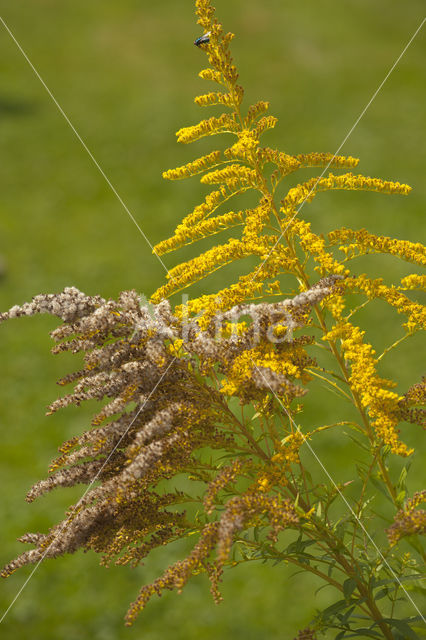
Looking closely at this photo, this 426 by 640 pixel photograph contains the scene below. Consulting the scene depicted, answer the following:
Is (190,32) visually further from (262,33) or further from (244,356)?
(244,356)

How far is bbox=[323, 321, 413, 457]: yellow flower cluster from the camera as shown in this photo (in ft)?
6.47

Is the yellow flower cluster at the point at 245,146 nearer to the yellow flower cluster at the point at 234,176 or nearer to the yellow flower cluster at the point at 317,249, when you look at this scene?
the yellow flower cluster at the point at 234,176

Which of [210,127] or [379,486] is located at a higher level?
[210,127]

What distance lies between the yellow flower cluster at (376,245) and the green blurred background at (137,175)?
3519 millimetres

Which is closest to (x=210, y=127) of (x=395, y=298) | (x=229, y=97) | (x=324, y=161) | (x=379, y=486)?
(x=229, y=97)

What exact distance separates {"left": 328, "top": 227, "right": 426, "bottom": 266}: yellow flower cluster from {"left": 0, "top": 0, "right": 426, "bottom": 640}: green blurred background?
3519mm

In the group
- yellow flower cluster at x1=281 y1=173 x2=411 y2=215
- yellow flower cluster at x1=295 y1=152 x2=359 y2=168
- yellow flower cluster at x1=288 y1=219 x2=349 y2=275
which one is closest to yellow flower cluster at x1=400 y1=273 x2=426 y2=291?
yellow flower cluster at x1=288 y1=219 x2=349 y2=275

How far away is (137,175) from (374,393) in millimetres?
9714

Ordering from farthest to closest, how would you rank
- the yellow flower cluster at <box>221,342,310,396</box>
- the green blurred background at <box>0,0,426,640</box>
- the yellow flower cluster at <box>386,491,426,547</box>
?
the green blurred background at <box>0,0,426,640</box> → the yellow flower cluster at <box>221,342,310,396</box> → the yellow flower cluster at <box>386,491,426,547</box>

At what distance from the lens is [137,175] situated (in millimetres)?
11117

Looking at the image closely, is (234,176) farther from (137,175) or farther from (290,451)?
(137,175)

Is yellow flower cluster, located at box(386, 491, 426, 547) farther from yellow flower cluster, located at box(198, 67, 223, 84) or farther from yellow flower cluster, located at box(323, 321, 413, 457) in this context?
Result: yellow flower cluster, located at box(198, 67, 223, 84)

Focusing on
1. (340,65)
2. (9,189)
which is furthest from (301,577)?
(340,65)

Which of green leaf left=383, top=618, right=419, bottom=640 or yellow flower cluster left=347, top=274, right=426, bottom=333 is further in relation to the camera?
yellow flower cluster left=347, top=274, right=426, bottom=333
